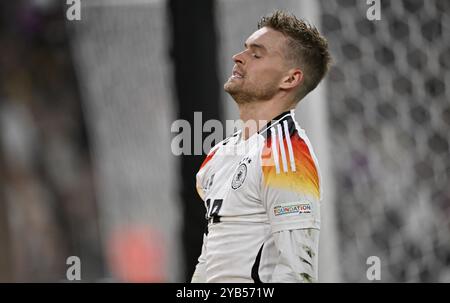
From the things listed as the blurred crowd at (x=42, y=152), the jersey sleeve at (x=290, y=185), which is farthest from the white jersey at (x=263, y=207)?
the blurred crowd at (x=42, y=152)

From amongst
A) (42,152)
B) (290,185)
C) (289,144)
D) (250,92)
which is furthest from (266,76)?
(42,152)

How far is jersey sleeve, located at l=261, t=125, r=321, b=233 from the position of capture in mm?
1689

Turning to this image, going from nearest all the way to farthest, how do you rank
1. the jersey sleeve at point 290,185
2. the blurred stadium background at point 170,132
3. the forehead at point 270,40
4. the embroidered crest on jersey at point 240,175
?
1. the jersey sleeve at point 290,185
2. the embroidered crest on jersey at point 240,175
3. the forehead at point 270,40
4. the blurred stadium background at point 170,132

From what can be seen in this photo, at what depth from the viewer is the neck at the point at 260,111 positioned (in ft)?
6.32

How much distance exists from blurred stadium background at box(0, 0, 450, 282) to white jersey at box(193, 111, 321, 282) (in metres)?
0.19

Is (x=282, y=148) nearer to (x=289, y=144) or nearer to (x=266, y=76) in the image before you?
(x=289, y=144)

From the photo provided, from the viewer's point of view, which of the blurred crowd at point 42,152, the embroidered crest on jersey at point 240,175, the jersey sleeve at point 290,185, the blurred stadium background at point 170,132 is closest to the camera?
the jersey sleeve at point 290,185

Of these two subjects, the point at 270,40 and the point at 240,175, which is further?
the point at 270,40

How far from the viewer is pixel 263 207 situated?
1.77 metres

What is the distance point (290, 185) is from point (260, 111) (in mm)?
280

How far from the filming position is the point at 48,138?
23.7 ft

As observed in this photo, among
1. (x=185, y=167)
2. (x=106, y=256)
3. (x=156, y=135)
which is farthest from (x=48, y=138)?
(x=185, y=167)

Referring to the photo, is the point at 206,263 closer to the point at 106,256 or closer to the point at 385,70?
the point at 385,70

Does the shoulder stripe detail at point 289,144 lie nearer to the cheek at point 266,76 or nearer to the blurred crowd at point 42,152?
the cheek at point 266,76
